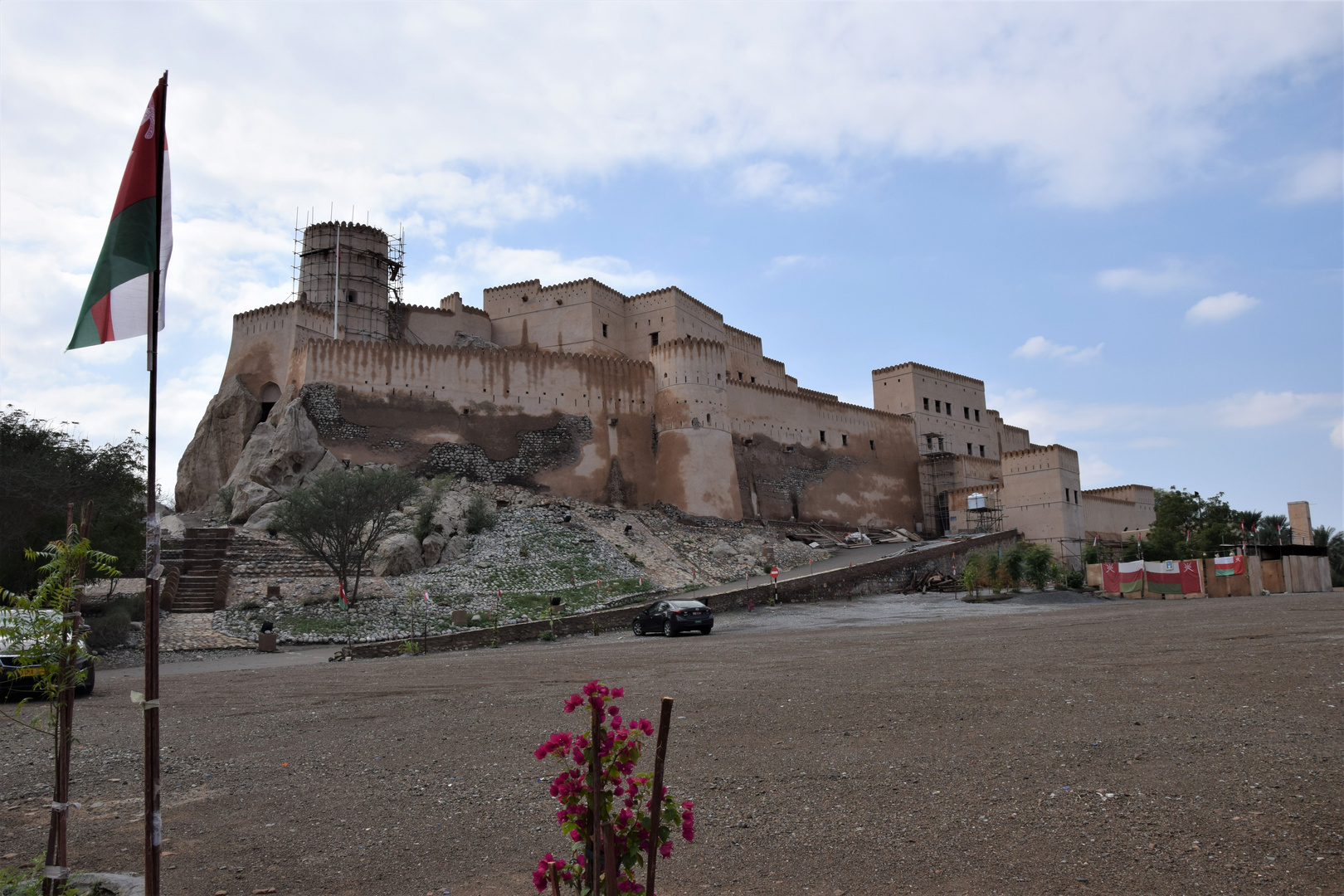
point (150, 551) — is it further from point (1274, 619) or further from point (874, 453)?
point (874, 453)

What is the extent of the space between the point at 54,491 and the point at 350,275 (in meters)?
22.4

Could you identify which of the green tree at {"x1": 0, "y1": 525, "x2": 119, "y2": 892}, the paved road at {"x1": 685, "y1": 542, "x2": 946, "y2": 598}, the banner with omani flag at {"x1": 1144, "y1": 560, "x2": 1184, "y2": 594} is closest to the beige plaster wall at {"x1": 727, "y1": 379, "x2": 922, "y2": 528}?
the paved road at {"x1": 685, "y1": 542, "x2": 946, "y2": 598}

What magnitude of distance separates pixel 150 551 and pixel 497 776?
355 centimetres

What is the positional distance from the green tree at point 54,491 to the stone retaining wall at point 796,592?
7.45m

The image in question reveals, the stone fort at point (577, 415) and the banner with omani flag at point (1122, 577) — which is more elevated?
the stone fort at point (577, 415)

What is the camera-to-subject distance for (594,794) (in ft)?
11.5

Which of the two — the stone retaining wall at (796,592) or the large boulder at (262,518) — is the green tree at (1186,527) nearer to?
the stone retaining wall at (796,592)

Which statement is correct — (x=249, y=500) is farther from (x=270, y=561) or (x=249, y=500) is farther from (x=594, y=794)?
(x=594, y=794)

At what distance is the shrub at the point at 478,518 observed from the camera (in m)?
29.5

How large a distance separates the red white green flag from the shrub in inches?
994

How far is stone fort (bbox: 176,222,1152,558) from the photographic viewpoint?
110ft

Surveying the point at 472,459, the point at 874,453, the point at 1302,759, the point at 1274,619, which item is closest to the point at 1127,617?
the point at 1274,619

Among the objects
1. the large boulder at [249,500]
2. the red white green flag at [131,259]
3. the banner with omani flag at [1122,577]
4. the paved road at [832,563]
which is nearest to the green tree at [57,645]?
the red white green flag at [131,259]

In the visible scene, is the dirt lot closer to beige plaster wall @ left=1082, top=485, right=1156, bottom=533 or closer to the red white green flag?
the red white green flag
